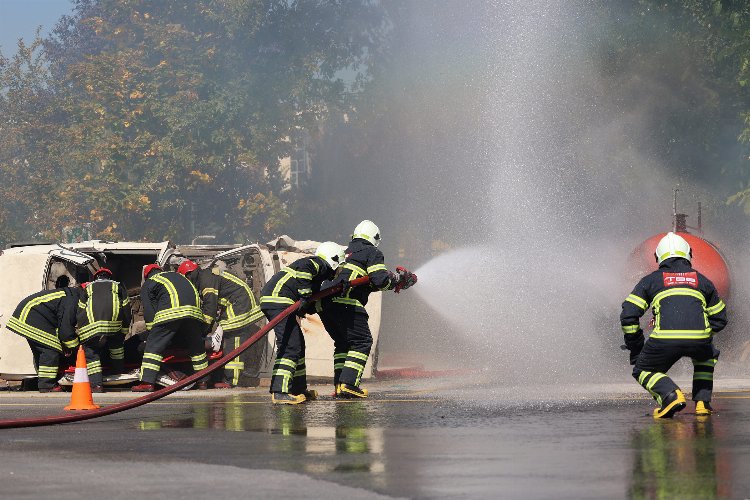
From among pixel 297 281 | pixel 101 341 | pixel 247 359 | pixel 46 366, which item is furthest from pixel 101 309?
pixel 297 281

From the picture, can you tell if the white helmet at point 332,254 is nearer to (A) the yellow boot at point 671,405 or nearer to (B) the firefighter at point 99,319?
(B) the firefighter at point 99,319

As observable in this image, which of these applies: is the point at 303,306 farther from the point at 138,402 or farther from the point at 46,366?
the point at 46,366

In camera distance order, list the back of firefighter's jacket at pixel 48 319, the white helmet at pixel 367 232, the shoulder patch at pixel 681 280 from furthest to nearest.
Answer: the back of firefighter's jacket at pixel 48 319 → the white helmet at pixel 367 232 → the shoulder patch at pixel 681 280

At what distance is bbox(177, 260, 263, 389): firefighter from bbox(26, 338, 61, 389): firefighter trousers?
1.57 metres

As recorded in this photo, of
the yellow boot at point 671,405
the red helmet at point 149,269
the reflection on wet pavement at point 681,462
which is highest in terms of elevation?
the red helmet at point 149,269

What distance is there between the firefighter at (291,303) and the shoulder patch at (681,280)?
3153mm

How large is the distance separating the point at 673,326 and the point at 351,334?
315 centimetres

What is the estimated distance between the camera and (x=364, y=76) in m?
43.2

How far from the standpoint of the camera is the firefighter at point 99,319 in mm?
14969

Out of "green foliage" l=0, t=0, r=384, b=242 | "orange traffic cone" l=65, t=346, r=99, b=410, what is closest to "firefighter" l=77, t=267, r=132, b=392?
"orange traffic cone" l=65, t=346, r=99, b=410

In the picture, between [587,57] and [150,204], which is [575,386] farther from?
[150,204]

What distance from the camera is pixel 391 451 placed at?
884 cm

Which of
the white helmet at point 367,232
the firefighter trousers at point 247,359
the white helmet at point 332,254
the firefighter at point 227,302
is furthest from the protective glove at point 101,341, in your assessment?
the white helmet at point 367,232

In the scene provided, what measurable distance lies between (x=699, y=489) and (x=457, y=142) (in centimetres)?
3008
